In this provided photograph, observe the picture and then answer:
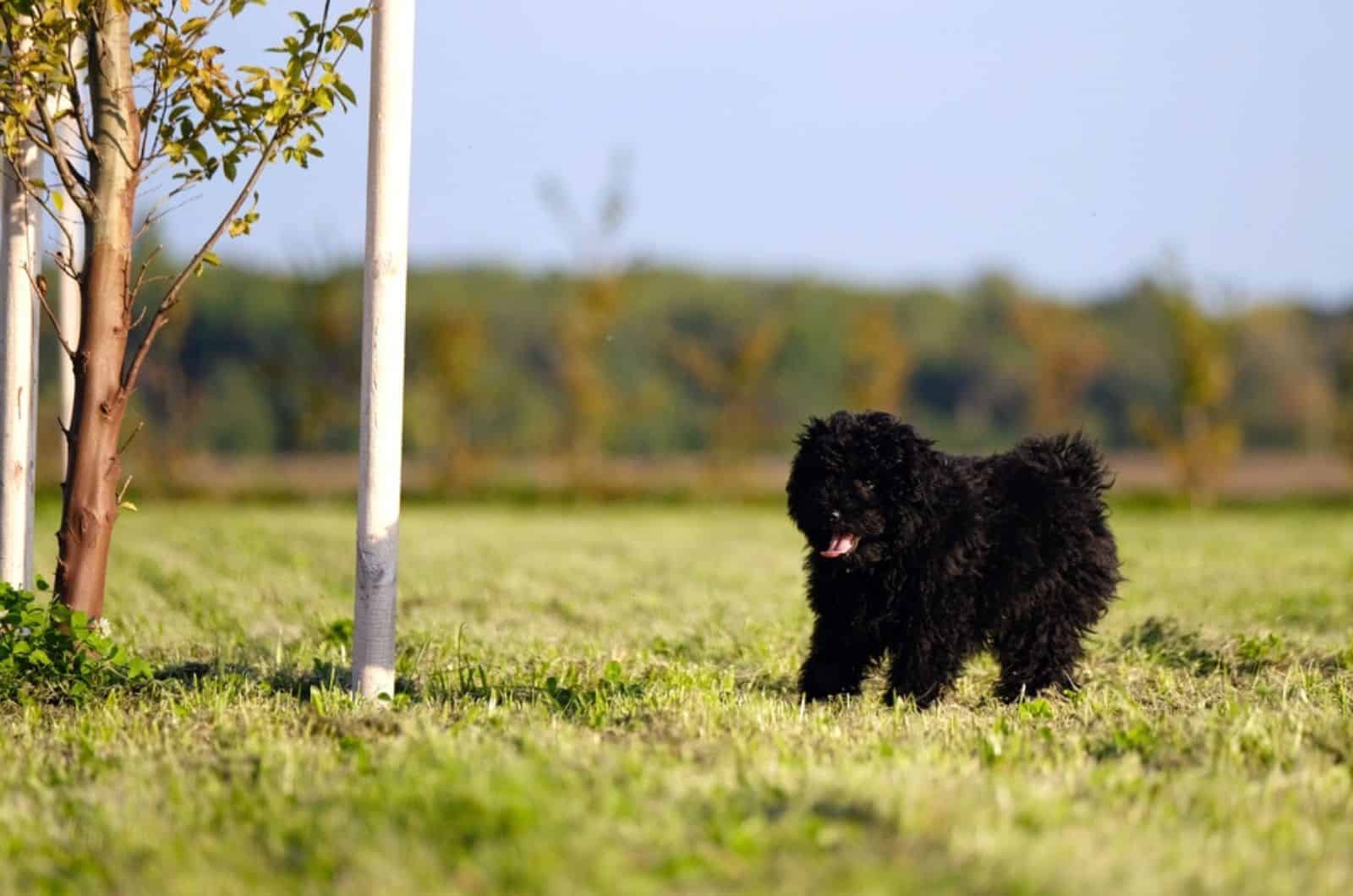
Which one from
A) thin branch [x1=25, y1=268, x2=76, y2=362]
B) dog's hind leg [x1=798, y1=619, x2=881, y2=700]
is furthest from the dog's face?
thin branch [x1=25, y1=268, x2=76, y2=362]

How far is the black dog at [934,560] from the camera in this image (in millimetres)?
5945

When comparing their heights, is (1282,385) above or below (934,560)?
above

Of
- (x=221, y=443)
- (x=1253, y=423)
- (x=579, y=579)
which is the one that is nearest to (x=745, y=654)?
(x=579, y=579)

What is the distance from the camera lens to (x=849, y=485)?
5914 millimetres

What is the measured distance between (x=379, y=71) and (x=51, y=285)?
48.4ft

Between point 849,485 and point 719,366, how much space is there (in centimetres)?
2995

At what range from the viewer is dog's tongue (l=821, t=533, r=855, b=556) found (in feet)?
19.2

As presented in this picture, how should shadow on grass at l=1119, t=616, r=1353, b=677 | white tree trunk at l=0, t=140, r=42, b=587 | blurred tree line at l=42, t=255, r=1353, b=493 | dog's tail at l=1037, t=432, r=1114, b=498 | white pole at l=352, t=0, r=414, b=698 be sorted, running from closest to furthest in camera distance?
white pole at l=352, t=0, r=414, b=698, dog's tail at l=1037, t=432, r=1114, b=498, white tree trunk at l=0, t=140, r=42, b=587, shadow on grass at l=1119, t=616, r=1353, b=677, blurred tree line at l=42, t=255, r=1353, b=493

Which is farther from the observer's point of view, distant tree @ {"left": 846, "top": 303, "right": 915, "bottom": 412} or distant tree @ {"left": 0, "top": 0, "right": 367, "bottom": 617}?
distant tree @ {"left": 846, "top": 303, "right": 915, "bottom": 412}

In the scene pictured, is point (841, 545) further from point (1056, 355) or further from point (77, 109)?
point (1056, 355)

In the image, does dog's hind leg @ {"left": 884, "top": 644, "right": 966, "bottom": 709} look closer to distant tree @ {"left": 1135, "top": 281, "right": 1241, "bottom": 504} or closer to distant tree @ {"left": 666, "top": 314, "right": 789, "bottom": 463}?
distant tree @ {"left": 666, "top": 314, "right": 789, "bottom": 463}

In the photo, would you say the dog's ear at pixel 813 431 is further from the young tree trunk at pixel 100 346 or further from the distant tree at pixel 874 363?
the distant tree at pixel 874 363

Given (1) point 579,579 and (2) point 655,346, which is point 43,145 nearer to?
(1) point 579,579

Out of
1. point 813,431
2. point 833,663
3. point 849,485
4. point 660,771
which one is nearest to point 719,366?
point 833,663
